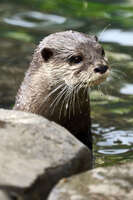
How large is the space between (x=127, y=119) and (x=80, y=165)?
2.89 metres

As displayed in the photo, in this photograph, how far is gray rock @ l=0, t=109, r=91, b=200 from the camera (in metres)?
3.52

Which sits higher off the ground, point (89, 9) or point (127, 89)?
point (89, 9)

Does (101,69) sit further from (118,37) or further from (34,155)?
(118,37)

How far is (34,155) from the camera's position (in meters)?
3.81

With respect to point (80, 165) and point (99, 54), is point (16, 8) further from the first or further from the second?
point (80, 165)

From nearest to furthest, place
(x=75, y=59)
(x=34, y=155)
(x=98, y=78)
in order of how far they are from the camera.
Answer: (x=34, y=155) → (x=98, y=78) → (x=75, y=59)

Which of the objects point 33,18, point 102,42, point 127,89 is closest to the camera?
point 127,89

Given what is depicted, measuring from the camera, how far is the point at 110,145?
6.23 metres

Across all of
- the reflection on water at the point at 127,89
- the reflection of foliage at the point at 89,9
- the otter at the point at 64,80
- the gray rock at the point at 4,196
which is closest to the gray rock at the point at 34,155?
the gray rock at the point at 4,196

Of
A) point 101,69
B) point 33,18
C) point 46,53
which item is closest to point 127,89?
point 46,53

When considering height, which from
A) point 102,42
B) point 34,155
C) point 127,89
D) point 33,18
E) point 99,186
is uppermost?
point 33,18

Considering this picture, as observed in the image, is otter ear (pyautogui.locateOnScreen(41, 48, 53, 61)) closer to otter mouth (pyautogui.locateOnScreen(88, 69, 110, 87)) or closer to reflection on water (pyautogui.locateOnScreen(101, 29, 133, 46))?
otter mouth (pyautogui.locateOnScreen(88, 69, 110, 87))

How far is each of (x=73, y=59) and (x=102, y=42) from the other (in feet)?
10.4

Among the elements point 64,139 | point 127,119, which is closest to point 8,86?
point 127,119
